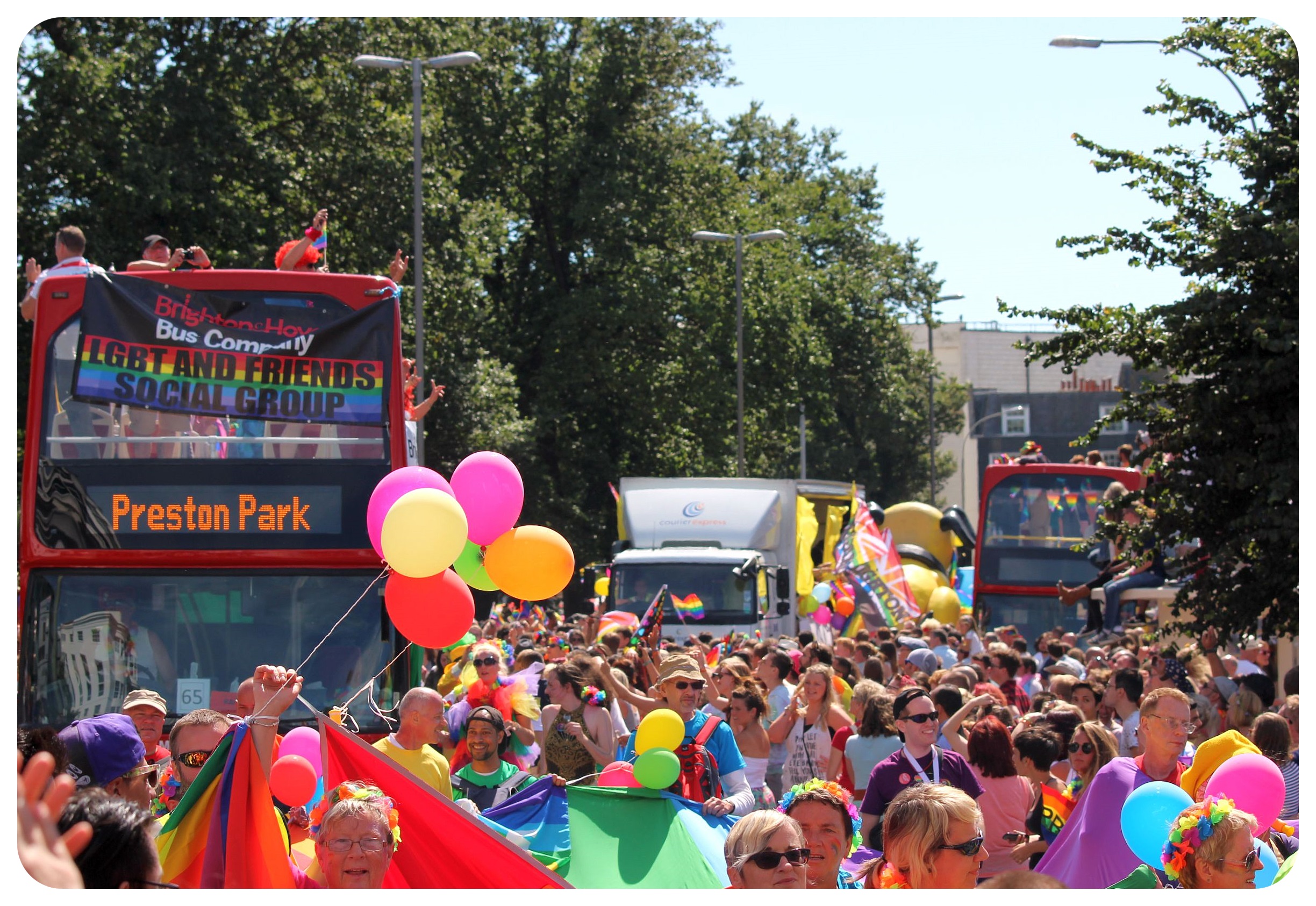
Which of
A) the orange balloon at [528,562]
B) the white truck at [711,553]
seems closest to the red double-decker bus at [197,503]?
the orange balloon at [528,562]

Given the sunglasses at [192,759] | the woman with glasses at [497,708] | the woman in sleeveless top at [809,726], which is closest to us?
the sunglasses at [192,759]

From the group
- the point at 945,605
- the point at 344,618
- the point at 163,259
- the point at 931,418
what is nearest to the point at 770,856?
the point at 344,618

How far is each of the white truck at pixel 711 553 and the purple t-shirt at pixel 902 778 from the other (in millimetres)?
11925

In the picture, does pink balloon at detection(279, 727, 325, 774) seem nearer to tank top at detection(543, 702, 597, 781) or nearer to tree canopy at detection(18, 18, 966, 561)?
tank top at detection(543, 702, 597, 781)

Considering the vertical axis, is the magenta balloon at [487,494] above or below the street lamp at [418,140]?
below

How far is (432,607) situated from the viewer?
21.6ft

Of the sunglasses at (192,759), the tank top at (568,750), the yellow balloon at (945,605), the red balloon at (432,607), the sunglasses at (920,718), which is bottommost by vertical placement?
the yellow balloon at (945,605)

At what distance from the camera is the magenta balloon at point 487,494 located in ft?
22.1

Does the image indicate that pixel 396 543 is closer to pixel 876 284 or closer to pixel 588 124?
pixel 588 124

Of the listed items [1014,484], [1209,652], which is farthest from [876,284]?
[1209,652]

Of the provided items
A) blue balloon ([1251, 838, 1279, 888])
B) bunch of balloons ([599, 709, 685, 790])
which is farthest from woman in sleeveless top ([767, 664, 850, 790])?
blue balloon ([1251, 838, 1279, 888])

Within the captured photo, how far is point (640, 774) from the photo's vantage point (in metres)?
6.31

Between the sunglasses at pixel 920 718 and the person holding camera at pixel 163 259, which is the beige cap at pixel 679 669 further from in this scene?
the person holding camera at pixel 163 259

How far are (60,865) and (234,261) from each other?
20684 mm
